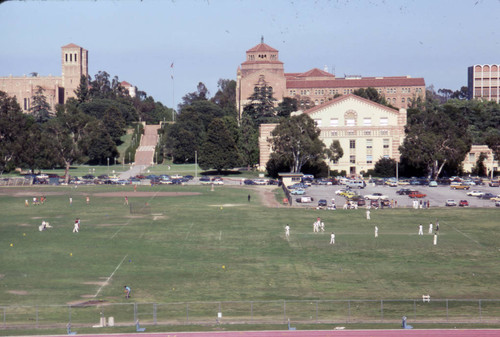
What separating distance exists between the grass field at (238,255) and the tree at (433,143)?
40401 millimetres

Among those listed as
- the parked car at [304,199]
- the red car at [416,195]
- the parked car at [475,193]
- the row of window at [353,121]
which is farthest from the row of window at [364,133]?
the parked car at [304,199]

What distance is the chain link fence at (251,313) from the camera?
Answer: 123 ft

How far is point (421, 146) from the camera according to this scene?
427 feet

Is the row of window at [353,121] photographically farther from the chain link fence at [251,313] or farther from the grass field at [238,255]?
the chain link fence at [251,313]

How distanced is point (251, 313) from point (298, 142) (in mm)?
97183

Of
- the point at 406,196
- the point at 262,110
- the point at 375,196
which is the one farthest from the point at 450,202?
the point at 262,110

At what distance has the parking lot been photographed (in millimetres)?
Result: 98188

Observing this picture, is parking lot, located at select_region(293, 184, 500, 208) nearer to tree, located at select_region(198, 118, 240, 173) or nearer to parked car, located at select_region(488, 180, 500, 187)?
parked car, located at select_region(488, 180, 500, 187)

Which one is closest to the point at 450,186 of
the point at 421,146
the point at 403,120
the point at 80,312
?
the point at 421,146

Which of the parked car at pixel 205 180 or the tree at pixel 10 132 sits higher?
the tree at pixel 10 132

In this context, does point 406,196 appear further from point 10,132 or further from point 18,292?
point 10,132

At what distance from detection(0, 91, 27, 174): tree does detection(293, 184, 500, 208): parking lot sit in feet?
174

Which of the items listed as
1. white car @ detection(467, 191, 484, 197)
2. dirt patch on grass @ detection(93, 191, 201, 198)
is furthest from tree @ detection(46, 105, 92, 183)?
white car @ detection(467, 191, 484, 197)

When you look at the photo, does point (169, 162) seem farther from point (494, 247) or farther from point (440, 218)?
point (494, 247)
